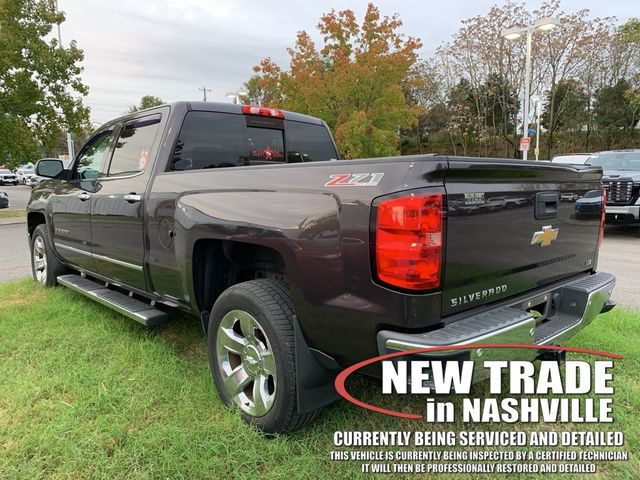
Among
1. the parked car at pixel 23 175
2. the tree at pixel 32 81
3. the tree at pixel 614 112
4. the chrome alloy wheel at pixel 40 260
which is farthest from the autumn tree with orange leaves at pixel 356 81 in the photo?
the parked car at pixel 23 175

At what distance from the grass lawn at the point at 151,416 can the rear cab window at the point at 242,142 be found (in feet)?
4.92

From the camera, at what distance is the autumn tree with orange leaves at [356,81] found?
17.0 m

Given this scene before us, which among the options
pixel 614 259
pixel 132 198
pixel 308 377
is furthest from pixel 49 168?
pixel 614 259

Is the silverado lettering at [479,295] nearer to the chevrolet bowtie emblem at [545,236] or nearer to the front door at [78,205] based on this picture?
the chevrolet bowtie emblem at [545,236]

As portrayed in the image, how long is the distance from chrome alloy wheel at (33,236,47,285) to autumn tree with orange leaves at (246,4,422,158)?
12697 millimetres

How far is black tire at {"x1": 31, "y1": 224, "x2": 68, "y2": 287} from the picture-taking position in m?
5.32

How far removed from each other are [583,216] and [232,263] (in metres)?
2.25

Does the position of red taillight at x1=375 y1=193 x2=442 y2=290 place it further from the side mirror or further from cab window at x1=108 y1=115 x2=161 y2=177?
the side mirror

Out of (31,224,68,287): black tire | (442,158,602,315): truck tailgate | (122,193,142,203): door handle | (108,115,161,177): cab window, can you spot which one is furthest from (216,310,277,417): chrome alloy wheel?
(31,224,68,287): black tire

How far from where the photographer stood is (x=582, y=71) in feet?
86.7

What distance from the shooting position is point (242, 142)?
374cm

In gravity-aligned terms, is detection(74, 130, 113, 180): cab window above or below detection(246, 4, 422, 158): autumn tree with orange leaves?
below

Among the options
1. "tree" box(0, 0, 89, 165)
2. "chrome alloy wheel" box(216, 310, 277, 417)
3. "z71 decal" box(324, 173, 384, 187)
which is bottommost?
"chrome alloy wheel" box(216, 310, 277, 417)

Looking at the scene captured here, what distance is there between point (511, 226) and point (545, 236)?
0.38 m
